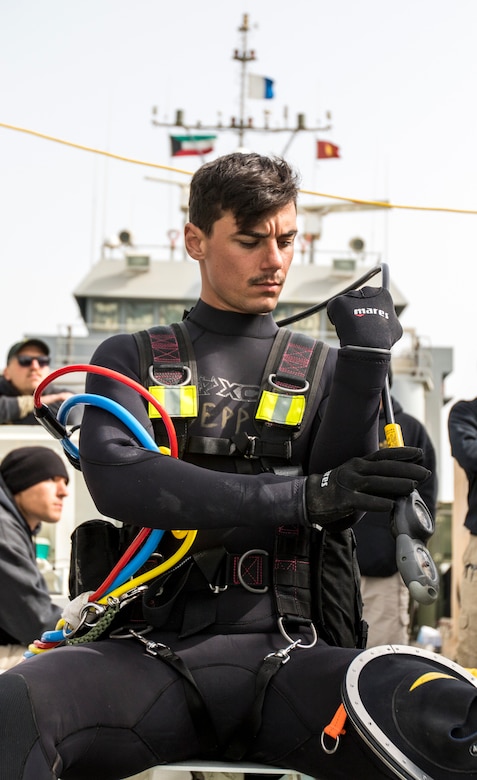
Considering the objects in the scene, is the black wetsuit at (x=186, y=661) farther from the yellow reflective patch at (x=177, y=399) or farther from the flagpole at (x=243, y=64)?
the flagpole at (x=243, y=64)

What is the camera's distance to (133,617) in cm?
216

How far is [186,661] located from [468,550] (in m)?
3.14

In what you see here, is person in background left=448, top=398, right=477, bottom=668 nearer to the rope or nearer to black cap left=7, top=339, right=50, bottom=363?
black cap left=7, top=339, right=50, bottom=363

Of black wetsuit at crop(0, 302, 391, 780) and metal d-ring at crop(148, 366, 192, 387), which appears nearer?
black wetsuit at crop(0, 302, 391, 780)

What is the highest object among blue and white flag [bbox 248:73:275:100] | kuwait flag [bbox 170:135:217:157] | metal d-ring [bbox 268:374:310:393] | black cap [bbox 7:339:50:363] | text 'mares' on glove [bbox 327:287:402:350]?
blue and white flag [bbox 248:73:275:100]

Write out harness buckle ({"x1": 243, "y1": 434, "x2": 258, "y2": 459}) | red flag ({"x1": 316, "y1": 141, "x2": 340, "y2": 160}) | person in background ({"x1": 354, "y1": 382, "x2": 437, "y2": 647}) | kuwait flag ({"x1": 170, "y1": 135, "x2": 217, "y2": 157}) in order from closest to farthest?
harness buckle ({"x1": 243, "y1": 434, "x2": 258, "y2": 459}), person in background ({"x1": 354, "y1": 382, "x2": 437, "y2": 647}), kuwait flag ({"x1": 170, "y1": 135, "x2": 217, "y2": 157}), red flag ({"x1": 316, "y1": 141, "x2": 340, "y2": 160})

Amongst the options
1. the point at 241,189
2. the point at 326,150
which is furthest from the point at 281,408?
the point at 326,150

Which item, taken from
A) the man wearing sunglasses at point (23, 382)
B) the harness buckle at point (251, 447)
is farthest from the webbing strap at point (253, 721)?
the man wearing sunglasses at point (23, 382)

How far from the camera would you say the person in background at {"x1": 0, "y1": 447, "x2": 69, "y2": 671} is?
12.3 feet

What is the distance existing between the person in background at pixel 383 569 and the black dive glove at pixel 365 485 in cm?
277

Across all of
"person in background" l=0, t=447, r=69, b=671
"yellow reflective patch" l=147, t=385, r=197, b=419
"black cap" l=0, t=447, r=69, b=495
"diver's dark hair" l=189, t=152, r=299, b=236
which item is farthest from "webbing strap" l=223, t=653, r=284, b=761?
"black cap" l=0, t=447, r=69, b=495

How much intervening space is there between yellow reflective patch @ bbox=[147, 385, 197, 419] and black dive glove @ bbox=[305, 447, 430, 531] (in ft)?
1.23

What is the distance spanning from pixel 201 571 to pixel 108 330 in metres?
17.0

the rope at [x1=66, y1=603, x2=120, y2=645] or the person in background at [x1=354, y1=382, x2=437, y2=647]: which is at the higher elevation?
the rope at [x1=66, y1=603, x2=120, y2=645]
